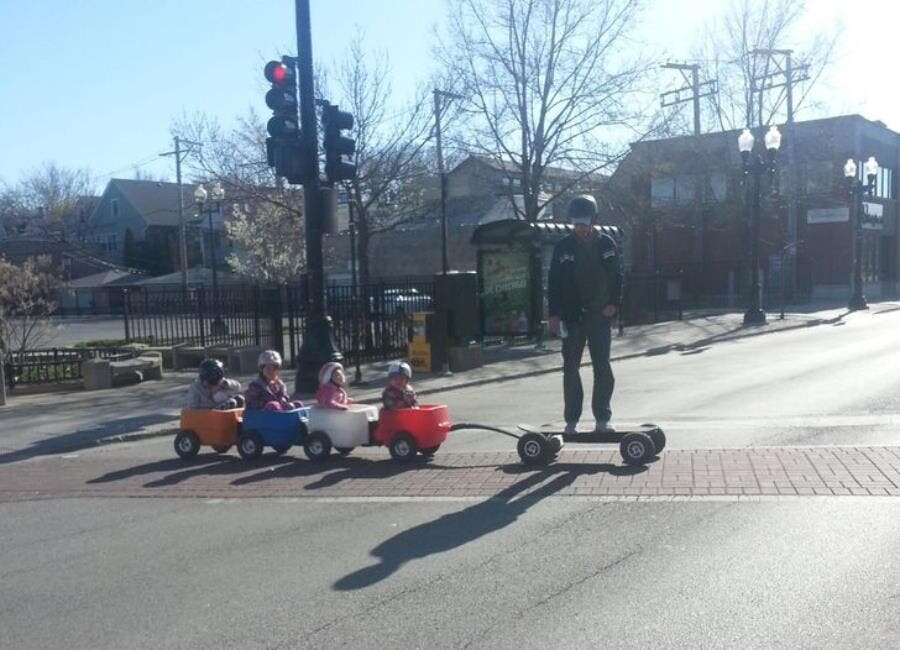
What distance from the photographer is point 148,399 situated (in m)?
14.6

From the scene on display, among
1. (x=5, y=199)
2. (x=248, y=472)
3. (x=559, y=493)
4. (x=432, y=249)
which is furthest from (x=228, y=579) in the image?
(x=5, y=199)

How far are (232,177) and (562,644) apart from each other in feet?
72.4

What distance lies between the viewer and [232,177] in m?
24.6

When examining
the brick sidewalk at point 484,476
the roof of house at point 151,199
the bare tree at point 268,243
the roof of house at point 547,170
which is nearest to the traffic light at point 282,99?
the brick sidewalk at point 484,476

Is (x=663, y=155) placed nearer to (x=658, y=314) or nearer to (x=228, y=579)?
(x=658, y=314)

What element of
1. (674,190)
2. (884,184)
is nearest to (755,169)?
(674,190)

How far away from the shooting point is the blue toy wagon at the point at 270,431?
8.91 m

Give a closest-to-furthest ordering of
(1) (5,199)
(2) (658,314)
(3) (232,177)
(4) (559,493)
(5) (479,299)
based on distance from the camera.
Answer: (4) (559,493), (5) (479,299), (3) (232,177), (2) (658,314), (1) (5,199)

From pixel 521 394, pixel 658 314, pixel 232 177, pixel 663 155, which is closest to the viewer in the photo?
pixel 521 394

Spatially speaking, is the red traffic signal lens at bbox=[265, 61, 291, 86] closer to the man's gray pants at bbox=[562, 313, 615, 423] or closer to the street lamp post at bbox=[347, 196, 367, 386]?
the street lamp post at bbox=[347, 196, 367, 386]

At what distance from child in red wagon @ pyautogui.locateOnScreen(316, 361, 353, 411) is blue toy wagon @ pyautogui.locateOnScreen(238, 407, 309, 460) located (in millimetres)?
388

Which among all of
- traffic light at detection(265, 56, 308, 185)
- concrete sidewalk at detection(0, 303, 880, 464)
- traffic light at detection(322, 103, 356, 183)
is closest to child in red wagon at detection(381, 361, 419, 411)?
concrete sidewalk at detection(0, 303, 880, 464)

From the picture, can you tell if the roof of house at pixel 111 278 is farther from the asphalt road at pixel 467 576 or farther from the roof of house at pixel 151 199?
the asphalt road at pixel 467 576

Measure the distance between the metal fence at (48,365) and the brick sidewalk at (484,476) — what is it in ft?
26.5
